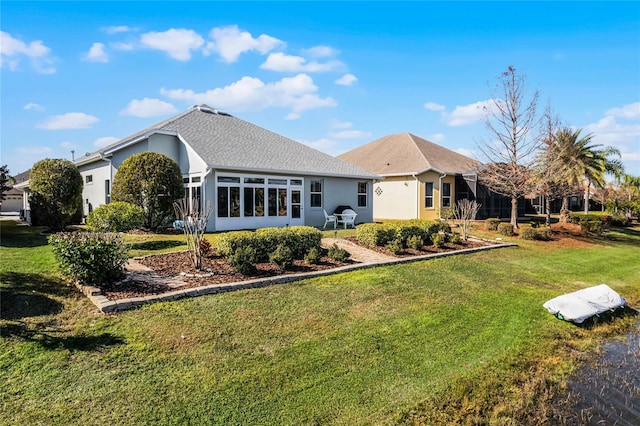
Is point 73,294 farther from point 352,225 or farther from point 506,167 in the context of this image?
point 506,167

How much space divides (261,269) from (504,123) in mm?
17099

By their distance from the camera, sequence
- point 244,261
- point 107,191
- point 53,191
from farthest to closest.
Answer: point 107,191 < point 53,191 < point 244,261

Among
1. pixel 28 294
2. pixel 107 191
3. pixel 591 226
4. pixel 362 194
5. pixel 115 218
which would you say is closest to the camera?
pixel 28 294

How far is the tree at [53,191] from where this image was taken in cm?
1403

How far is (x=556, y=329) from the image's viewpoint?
711 cm

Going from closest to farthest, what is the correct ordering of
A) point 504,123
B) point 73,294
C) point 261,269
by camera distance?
1. point 73,294
2. point 261,269
3. point 504,123

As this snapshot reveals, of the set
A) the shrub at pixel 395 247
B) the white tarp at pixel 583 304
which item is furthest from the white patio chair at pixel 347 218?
the white tarp at pixel 583 304

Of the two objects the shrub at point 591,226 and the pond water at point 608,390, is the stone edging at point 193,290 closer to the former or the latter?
the pond water at point 608,390

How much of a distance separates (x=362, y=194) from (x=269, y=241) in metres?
12.5

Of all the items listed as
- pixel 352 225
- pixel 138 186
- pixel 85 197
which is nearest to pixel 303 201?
pixel 352 225

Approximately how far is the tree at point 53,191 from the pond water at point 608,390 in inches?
647

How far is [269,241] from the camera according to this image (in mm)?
9641

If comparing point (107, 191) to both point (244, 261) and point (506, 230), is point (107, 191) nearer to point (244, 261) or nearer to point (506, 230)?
point (244, 261)

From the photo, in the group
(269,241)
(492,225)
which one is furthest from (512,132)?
(269,241)
